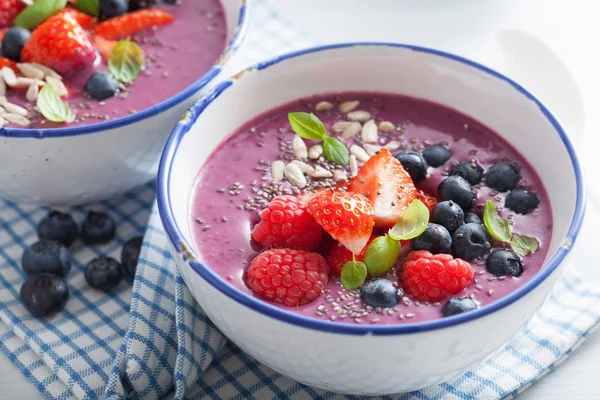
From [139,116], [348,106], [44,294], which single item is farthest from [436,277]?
[44,294]

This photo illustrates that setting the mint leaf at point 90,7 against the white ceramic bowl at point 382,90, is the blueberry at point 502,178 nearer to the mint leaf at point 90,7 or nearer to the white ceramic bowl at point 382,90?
the white ceramic bowl at point 382,90

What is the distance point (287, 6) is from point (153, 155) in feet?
3.87

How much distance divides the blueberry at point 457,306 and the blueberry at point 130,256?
965 mm

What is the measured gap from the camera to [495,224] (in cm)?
195

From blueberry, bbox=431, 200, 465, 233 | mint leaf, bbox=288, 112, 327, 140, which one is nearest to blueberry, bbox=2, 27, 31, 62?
mint leaf, bbox=288, 112, 327, 140

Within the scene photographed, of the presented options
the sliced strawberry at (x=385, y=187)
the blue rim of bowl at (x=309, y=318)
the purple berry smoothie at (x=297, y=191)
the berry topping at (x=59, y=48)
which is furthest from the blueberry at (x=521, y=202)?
the berry topping at (x=59, y=48)

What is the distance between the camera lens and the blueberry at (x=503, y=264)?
1.85m

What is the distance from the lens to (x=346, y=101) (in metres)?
2.43

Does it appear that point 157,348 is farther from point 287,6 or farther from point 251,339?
point 287,6

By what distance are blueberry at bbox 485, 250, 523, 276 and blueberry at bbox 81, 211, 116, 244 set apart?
1141 mm

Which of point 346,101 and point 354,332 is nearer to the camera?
point 354,332

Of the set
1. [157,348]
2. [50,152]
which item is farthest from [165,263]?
[50,152]

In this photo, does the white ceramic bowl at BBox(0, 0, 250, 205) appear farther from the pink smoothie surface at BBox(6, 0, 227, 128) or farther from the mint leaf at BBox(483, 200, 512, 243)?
the mint leaf at BBox(483, 200, 512, 243)

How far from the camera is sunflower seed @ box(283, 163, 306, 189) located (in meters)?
2.13
